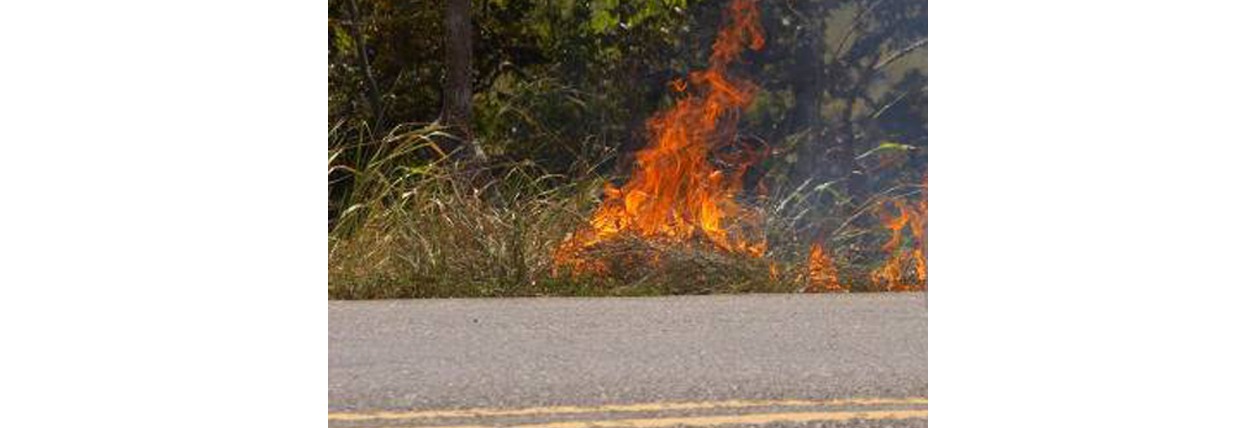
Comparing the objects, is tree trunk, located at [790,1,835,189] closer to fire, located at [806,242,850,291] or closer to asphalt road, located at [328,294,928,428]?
fire, located at [806,242,850,291]

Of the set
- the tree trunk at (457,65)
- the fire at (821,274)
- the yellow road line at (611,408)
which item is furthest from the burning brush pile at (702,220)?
the yellow road line at (611,408)

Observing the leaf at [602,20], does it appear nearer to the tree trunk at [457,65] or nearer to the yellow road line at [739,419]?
the tree trunk at [457,65]

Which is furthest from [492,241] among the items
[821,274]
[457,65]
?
[457,65]

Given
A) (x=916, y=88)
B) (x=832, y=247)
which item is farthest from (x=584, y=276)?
(x=916, y=88)

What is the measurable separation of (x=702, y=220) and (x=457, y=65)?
8.03 ft

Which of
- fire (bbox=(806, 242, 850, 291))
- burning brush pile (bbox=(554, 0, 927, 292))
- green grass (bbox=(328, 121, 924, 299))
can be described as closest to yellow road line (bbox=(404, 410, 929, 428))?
green grass (bbox=(328, 121, 924, 299))

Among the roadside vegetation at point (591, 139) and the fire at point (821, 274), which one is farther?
the fire at point (821, 274)

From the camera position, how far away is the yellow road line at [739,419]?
642 centimetres

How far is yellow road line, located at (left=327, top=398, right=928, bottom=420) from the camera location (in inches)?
261

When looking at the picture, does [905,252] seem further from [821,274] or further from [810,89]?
[810,89]

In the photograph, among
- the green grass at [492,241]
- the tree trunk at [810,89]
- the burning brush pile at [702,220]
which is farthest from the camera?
the tree trunk at [810,89]

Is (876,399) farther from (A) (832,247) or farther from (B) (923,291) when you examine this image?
(A) (832,247)

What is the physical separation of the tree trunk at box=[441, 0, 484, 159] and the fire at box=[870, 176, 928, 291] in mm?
2968

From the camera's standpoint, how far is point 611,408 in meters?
6.78
